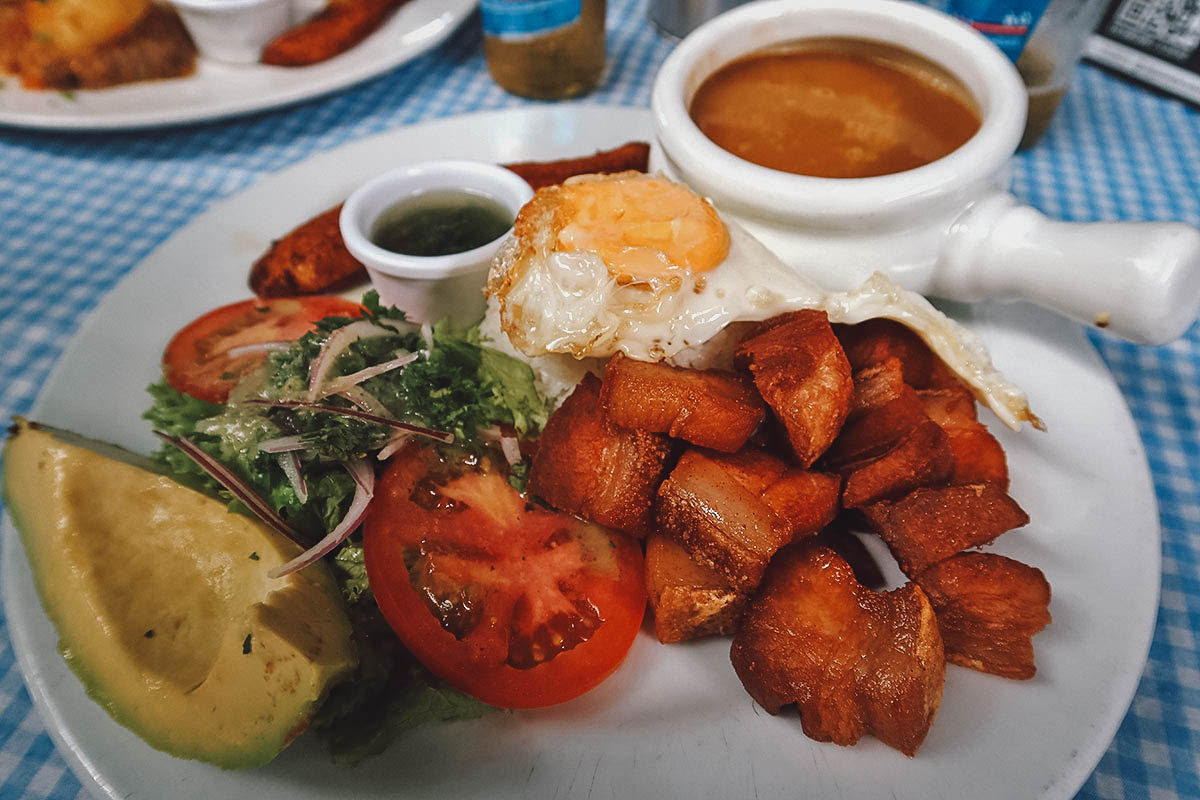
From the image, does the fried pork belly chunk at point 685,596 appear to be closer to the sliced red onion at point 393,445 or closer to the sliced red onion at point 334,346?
the sliced red onion at point 393,445

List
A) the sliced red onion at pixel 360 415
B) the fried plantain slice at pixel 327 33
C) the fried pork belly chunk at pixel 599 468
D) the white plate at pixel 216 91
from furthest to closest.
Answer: the fried plantain slice at pixel 327 33, the white plate at pixel 216 91, the sliced red onion at pixel 360 415, the fried pork belly chunk at pixel 599 468

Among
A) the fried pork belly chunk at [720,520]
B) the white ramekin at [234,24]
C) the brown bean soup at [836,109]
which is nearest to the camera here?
the fried pork belly chunk at [720,520]

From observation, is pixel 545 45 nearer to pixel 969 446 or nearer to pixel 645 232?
pixel 645 232

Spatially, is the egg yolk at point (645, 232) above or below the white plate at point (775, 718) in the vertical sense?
above

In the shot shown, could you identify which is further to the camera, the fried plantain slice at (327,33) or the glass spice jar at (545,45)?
the fried plantain slice at (327,33)

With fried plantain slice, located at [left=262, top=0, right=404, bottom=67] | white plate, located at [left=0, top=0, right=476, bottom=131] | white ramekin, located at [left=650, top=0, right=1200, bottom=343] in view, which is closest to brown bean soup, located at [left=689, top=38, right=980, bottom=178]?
white ramekin, located at [left=650, top=0, right=1200, bottom=343]

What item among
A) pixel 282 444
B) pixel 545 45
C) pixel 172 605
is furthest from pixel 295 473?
pixel 545 45

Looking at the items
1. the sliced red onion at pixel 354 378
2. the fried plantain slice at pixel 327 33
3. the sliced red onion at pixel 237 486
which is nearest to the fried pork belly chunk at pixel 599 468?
the sliced red onion at pixel 354 378
